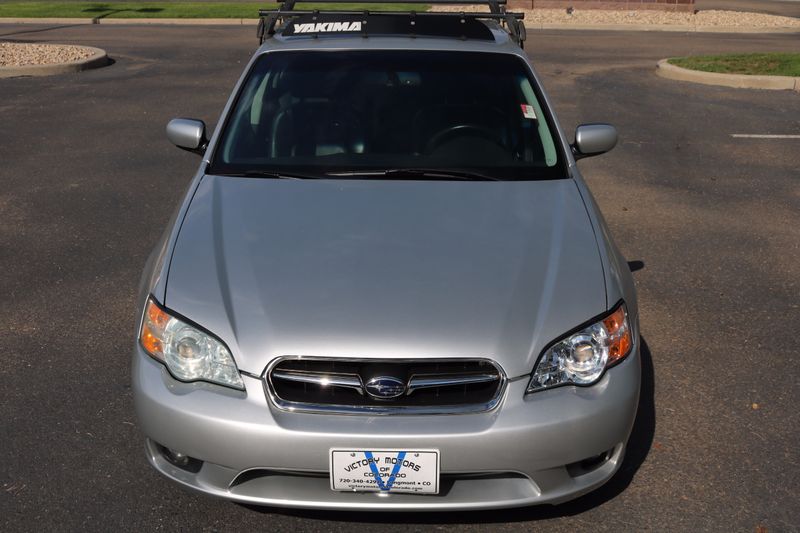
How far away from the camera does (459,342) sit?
3338 millimetres

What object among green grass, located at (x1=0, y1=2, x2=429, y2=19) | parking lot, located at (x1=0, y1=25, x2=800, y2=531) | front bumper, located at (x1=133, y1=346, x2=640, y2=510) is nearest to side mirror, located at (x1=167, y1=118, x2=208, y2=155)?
parking lot, located at (x1=0, y1=25, x2=800, y2=531)

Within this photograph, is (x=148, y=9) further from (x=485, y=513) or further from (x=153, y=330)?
(x=485, y=513)

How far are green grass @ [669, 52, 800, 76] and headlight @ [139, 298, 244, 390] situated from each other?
Result: 13.1 metres

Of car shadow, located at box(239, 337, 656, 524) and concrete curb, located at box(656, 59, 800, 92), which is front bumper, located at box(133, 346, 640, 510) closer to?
car shadow, located at box(239, 337, 656, 524)

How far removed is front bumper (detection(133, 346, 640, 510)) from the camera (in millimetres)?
3236

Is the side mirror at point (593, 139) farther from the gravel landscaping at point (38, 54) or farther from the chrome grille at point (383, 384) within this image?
the gravel landscaping at point (38, 54)

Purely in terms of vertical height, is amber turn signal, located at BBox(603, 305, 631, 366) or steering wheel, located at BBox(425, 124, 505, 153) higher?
steering wheel, located at BBox(425, 124, 505, 153)

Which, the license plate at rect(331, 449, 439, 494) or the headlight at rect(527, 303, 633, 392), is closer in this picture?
the license plate at rect(331, 449, 439, 494)

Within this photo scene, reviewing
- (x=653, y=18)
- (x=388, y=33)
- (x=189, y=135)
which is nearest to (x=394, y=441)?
(x=189, y=135)

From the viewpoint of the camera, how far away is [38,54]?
16.7 m

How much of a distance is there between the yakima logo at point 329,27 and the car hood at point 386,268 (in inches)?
53.6

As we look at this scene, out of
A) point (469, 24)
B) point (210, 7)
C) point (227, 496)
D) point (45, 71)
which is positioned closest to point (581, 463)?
point (227, 496)

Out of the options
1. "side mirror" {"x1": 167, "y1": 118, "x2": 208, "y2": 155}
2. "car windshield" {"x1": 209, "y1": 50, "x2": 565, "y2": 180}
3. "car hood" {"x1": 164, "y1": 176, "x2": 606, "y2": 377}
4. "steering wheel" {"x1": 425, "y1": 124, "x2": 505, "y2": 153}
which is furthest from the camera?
"side mirror" {"x1": 167, "y1": 118, "x2": 208, "y2": 155}

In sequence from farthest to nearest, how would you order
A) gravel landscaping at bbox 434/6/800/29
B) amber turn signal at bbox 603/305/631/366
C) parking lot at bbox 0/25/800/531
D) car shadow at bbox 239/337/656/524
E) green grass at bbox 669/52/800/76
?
gravel landscaping at bbox 434/6/800/29 < green grass at bbox 669/52/800/76 < parking lot at bbox 0/25/800/531 < car shadow at bbox 239/337/656/524 < amber turn signal at bbox 603/305/631/366
